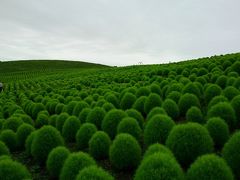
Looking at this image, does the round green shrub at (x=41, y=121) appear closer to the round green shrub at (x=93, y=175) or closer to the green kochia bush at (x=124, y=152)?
the green kochia bush at (x=124, y=152)

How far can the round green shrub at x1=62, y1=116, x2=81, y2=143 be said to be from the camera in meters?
11.4

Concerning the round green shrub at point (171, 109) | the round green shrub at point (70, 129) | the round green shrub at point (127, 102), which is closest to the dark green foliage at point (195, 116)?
the round green shrub at point (171, 109)

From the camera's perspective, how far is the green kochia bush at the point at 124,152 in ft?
26.1

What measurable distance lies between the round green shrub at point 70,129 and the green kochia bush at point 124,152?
357cm

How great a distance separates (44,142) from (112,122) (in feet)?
7.49

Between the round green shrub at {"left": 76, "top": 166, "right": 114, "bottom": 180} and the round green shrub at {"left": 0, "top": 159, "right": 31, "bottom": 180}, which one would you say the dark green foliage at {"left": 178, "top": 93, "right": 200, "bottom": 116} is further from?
the round green shrub at {"left": 76, "top": 166, "right": 114, "bottom": 180}

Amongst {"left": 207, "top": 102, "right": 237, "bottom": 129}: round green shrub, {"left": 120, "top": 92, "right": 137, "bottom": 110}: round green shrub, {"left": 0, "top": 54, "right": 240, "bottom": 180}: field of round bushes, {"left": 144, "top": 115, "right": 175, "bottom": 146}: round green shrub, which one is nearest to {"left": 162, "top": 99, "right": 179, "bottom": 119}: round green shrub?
{"left": 0, "top": 54, "right": 240, "bottom": 180}: field of round bushes

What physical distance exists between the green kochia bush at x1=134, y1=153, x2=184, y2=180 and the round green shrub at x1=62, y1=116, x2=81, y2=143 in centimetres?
602

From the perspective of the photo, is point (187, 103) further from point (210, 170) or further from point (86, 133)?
point (210, 170)

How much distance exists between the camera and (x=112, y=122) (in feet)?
34.1

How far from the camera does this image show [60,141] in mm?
9523

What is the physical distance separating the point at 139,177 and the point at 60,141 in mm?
4362

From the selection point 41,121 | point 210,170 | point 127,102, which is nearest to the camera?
point 210,170

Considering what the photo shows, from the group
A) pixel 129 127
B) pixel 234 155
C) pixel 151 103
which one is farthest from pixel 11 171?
pixel 151 103
